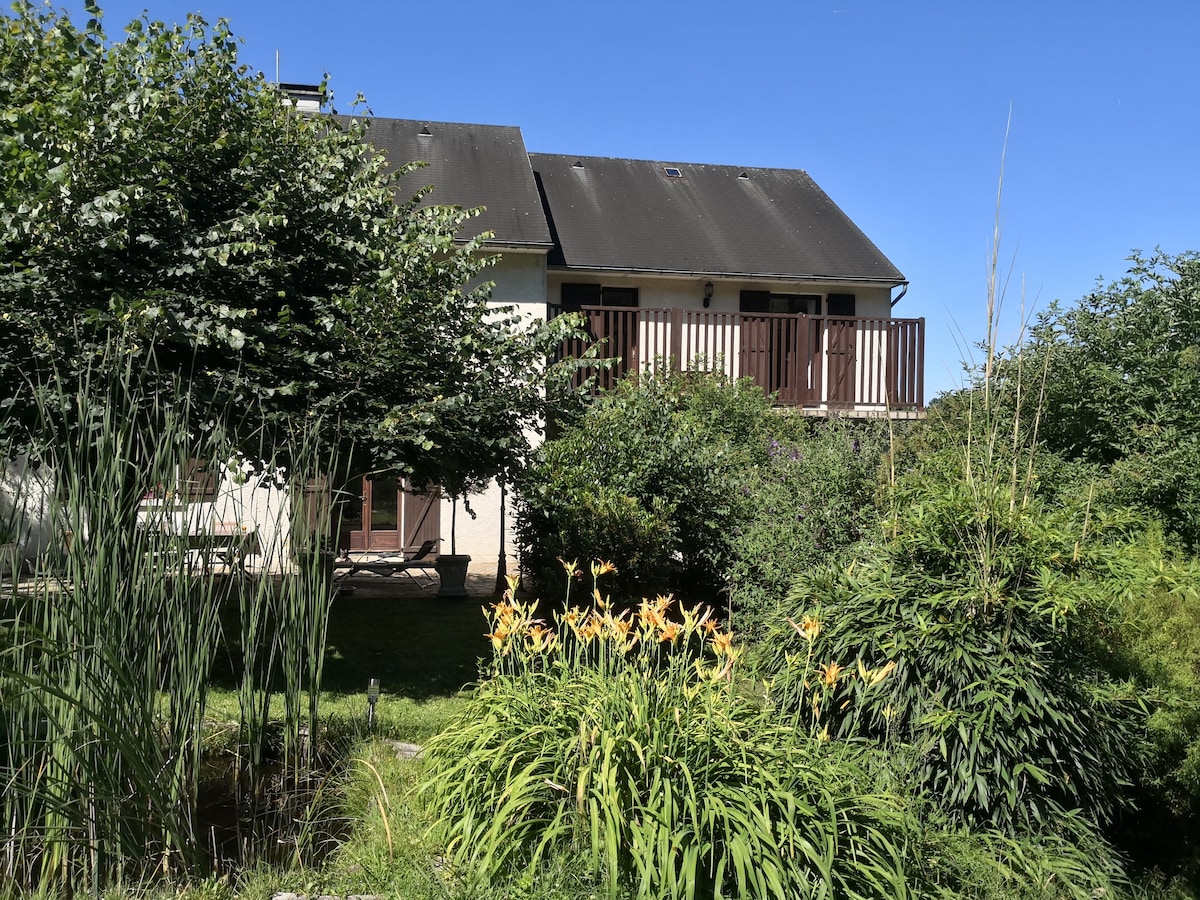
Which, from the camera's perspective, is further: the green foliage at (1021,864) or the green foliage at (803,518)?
the green foliage at (803,518)

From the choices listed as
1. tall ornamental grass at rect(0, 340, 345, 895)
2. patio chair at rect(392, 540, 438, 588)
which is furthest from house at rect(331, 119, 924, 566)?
tall ornamental grass at rect(0, 340, 345, 895)

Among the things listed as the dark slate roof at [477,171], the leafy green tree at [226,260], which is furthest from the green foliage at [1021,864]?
the dark slate roof at [477,171]

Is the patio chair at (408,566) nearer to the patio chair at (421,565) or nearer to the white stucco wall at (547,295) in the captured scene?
the patio chair at (421,565)

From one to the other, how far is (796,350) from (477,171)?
6.50 m

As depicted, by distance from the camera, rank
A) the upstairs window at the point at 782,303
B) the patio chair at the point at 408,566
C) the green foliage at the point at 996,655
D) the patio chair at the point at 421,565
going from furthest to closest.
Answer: the upstairs window at the point at 782,303 → the patio chair at the point at 421,565 → the patio chair at the point at 408,566 → the green foliage at the point at 996,655

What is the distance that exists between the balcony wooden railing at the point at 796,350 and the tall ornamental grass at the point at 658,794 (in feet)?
32.8

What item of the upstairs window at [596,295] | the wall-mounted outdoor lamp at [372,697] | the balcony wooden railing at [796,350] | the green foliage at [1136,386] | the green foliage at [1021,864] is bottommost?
the green foliage at [1021,864]

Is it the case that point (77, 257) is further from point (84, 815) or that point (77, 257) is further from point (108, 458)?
point (84, 815)

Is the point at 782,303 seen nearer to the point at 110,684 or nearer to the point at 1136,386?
the point at 1136,386

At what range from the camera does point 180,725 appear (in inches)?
127

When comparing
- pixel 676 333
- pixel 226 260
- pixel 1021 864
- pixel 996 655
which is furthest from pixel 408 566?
pixel 1021 864

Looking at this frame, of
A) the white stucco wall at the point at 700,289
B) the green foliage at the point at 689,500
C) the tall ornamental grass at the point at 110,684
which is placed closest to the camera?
the tall ornamental grass at the point at 110,684

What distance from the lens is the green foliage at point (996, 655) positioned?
360 centimetres

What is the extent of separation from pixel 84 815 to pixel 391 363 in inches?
132
